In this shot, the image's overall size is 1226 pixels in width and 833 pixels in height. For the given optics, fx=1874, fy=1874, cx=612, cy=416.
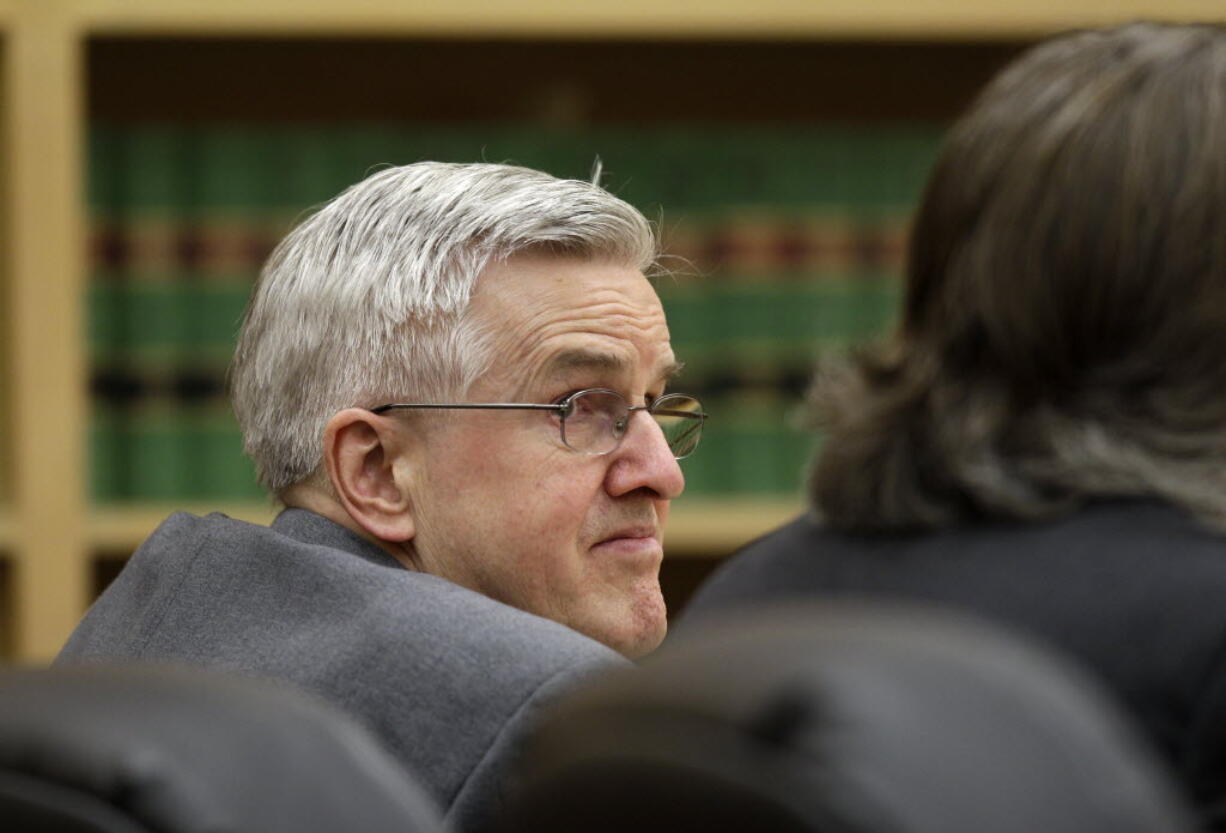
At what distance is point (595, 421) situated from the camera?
1533mm

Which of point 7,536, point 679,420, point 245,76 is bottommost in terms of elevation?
point 7,536

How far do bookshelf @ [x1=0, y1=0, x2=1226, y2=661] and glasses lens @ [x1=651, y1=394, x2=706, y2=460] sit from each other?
0.66 meters

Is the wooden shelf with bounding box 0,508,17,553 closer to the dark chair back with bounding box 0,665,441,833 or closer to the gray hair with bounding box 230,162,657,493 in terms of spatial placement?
the gray hair with bounding box 230,162,657,493

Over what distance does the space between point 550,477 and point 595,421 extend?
65 millimetres

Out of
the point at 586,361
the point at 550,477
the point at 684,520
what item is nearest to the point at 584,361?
the point at 586,361

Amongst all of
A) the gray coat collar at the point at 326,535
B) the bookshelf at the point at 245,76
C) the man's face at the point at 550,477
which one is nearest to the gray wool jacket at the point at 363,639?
the gray coat collar at the point at 326,535

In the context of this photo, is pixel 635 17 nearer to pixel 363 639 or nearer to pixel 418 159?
pixel 418 159

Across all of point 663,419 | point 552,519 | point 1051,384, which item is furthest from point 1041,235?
point 663,419

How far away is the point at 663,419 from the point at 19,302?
994 mm

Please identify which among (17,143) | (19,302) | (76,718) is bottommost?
(19,302)

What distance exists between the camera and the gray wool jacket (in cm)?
107

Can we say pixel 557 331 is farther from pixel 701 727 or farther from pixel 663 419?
pixel 701 727

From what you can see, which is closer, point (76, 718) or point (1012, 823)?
point (1012, 823)

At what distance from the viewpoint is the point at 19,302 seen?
2.28 metres
